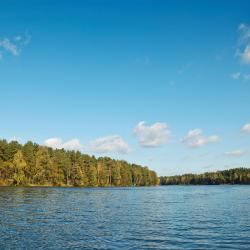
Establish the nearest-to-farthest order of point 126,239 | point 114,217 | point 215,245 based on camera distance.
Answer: point 215,245 → point 126,239 → point 114,217

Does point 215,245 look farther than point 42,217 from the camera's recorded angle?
No

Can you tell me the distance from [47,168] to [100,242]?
5979 inches

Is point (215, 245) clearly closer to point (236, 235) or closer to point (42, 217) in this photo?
point (236, 235)

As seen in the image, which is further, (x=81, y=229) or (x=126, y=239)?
(x=81, y=229)

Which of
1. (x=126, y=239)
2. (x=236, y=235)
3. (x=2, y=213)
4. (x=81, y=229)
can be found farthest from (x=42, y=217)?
(x=236, y=235)

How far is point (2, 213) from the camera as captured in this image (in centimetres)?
5025

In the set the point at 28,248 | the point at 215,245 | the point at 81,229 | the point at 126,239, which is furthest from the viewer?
the point at 81,229

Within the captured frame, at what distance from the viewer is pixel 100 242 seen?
31.4 metres

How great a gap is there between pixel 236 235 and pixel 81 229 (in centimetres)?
1506

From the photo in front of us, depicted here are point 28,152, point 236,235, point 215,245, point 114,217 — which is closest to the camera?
point 215,245

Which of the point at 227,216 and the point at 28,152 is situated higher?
the point at 28,152

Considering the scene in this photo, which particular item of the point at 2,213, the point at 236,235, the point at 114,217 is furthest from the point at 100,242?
the point at 2,213

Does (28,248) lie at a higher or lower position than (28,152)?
lower

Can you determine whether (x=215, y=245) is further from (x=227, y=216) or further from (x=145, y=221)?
(x=227, y=216)
